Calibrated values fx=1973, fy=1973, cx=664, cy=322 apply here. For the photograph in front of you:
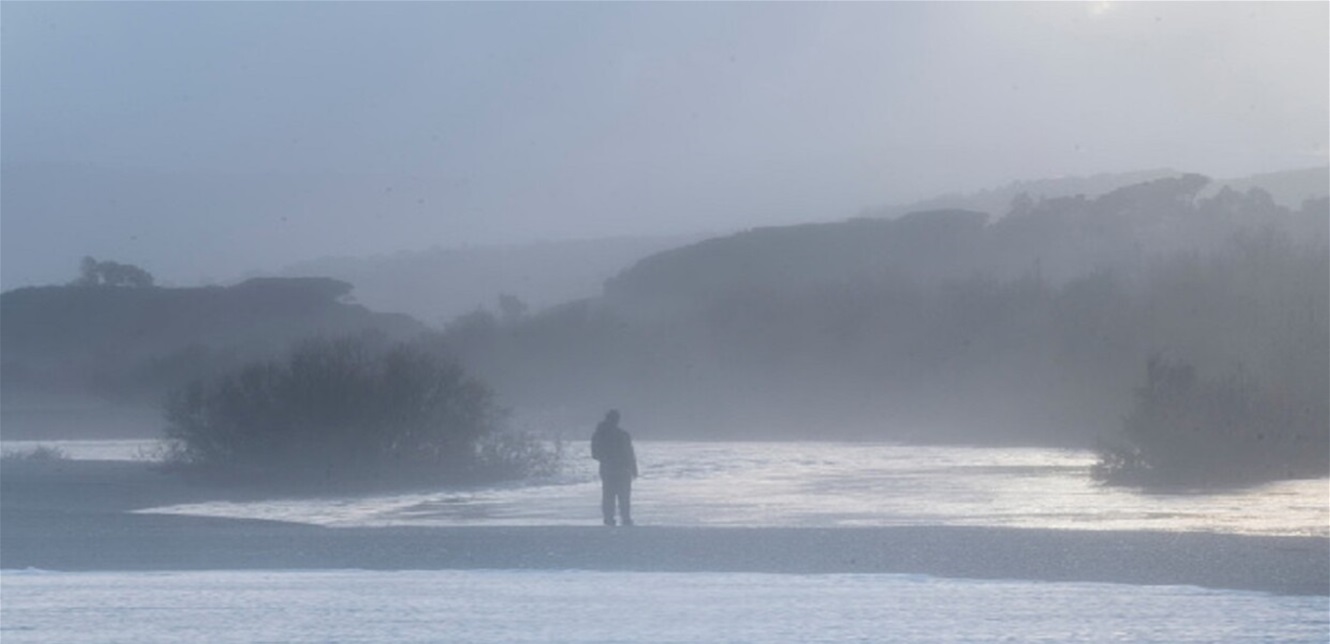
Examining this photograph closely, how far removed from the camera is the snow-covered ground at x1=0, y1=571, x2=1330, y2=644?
13336mm

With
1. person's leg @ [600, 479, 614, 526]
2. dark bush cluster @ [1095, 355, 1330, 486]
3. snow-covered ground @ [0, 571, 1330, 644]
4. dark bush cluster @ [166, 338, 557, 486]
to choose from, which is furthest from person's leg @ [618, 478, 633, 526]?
dark bush cluster @ [166, 338, 557, 486]

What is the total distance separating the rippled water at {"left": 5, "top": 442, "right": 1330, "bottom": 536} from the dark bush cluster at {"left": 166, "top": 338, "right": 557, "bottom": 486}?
6.93 feet

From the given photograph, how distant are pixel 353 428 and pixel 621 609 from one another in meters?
22.5

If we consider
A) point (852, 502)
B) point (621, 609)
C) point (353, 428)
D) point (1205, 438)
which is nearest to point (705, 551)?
point (621, 609)

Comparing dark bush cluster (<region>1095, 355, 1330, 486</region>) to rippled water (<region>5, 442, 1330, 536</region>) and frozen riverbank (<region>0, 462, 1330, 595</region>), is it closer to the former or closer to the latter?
rippled water (<region>5, 442, 1330, 536</region>)

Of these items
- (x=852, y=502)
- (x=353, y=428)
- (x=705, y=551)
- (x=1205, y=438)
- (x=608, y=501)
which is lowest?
(x=705, y=551)

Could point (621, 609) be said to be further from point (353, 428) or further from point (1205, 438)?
point (353, 428)

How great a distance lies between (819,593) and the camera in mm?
15656

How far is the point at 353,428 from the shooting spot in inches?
1439

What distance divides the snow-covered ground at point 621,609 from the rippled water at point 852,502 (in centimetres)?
613

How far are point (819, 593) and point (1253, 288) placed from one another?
33.5 metres

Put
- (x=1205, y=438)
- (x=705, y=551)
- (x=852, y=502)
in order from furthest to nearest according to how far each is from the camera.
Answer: (x=1205, y=438), (x=852, y=502), (x=705, y=551)

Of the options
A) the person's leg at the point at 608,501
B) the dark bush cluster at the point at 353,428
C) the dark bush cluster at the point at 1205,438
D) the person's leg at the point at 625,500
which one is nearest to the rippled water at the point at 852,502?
the person's leg at the point at 625,500

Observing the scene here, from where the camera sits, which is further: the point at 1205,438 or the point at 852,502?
the point at 1205,438
